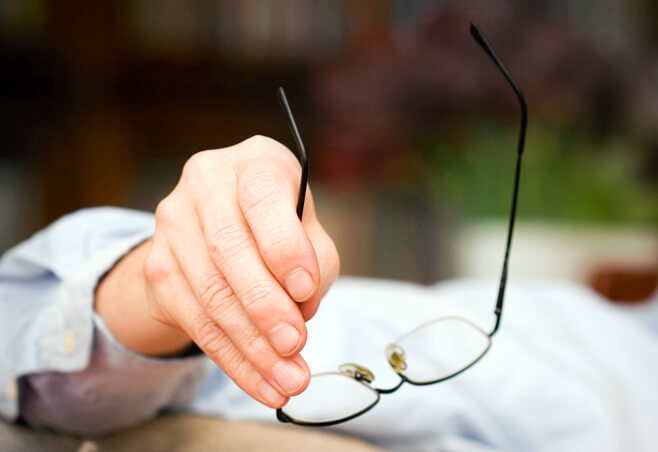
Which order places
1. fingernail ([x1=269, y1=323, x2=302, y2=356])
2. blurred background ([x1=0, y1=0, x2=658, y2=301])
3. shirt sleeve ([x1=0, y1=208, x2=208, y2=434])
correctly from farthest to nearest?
blurred background ([x1=0, y1=0, x2=658, y2=301])
shirt sleeve ([x1=0, y1=208, x2=208, y2=434])
fingernail ([x1=269, y1=323, x2=302, y2=356])

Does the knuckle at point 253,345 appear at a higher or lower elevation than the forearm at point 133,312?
higher

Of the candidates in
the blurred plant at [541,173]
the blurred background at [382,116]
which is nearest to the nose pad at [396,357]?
the blurred background at [382,116]

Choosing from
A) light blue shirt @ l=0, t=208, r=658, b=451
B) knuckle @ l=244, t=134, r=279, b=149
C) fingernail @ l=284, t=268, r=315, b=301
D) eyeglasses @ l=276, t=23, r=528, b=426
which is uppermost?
knuckle @ l=244, t=134, r=279, b=149

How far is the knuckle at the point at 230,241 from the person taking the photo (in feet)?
0.87

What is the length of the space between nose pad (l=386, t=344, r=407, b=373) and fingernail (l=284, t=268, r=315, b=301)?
112 mm

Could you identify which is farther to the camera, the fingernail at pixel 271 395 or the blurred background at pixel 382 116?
the blurred background at pixel 382 116

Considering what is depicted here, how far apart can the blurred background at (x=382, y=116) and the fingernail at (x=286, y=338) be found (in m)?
0.43

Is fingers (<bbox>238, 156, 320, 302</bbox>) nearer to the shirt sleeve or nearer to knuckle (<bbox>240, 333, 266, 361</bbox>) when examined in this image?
knuckle (<bbox>240, 333, 266, 361</bbox>)

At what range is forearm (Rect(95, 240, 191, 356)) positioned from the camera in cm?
35

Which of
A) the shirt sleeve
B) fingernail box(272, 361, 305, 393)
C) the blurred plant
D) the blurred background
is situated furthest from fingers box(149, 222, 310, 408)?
the blurred plant

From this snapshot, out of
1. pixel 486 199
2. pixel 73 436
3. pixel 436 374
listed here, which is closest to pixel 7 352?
pixel 73 436

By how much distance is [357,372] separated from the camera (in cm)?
33

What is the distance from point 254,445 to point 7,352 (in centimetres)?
20

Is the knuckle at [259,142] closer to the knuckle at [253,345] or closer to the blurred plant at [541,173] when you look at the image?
the knuckle at [253,345]
